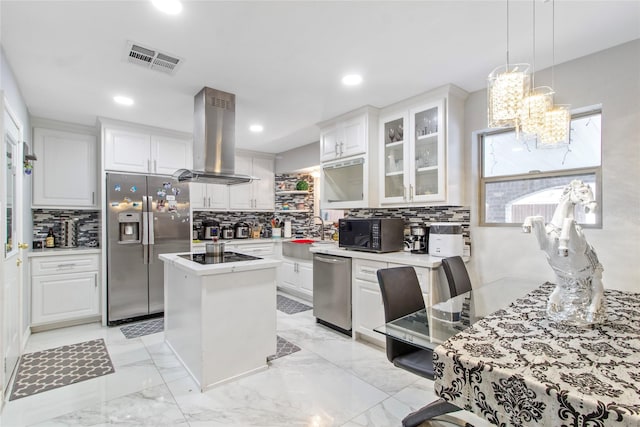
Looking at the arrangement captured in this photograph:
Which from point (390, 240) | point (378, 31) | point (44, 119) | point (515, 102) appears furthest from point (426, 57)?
point (44, 119)

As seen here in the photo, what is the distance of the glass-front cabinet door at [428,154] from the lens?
2.83 metres

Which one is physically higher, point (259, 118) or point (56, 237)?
point (259, 118)

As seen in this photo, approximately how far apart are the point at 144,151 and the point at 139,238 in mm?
1080

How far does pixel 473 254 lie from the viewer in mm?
2867

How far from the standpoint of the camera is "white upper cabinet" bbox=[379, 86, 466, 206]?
2809mm

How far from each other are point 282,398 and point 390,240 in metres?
1.70

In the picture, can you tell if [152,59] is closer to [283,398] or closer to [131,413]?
[131,413]

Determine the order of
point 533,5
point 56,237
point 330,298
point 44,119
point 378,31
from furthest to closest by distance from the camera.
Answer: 1. point 56,237
2. point 44,119
3. point 330,298
4. point 378,31
5. point 533,5

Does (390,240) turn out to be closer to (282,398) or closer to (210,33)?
(282,398)

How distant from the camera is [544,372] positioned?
34.7 inches

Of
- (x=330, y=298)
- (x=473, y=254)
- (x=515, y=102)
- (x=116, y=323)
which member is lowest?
(x=116, y=323)

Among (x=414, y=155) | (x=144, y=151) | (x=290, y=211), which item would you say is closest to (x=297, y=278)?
(x=290, y=211)

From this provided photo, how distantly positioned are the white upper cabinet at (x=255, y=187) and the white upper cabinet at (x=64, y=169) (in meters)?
1.84

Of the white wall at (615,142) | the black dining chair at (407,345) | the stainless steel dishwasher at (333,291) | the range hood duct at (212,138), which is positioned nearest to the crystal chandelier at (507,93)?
the black dining chair at (407,345)
